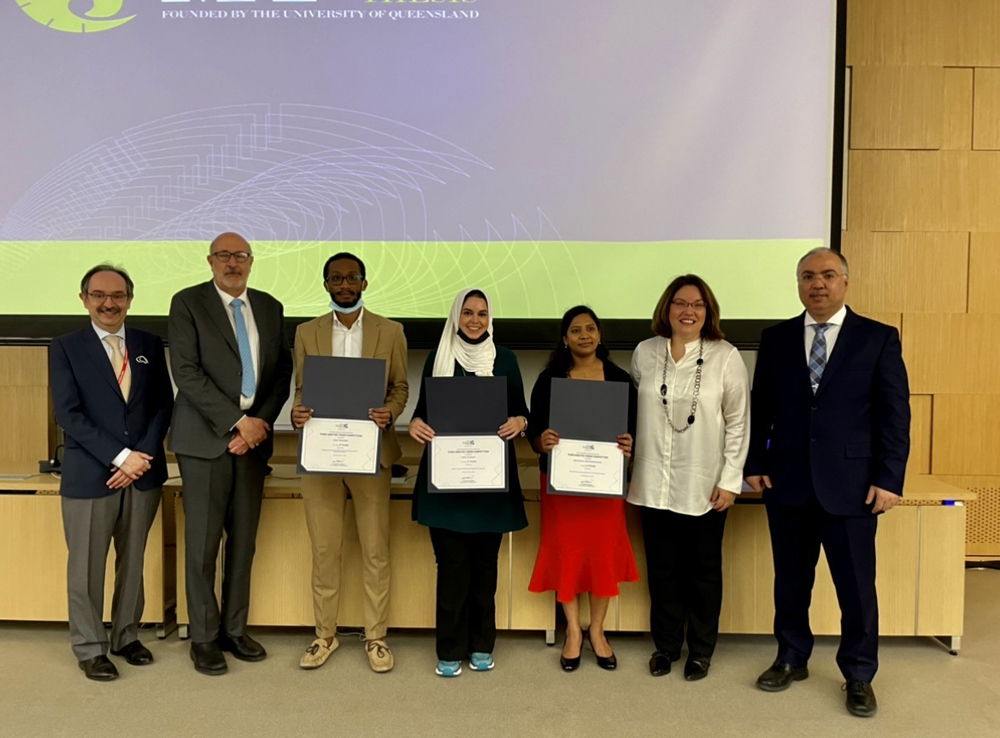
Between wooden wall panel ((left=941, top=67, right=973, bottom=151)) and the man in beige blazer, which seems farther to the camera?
wooden wall panel ((left=941, top=67, right=973, bottom=151))

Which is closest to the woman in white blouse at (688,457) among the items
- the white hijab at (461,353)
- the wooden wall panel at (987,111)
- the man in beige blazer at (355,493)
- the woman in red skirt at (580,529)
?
the woman in red skirt at (580,529)

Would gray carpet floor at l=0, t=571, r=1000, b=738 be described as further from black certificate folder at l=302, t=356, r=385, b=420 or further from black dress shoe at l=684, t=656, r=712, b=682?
black certificate folder at l=302, t=356, r=385, b=420

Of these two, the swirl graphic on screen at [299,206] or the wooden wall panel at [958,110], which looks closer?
the swirl graphic on screen at [299,206]

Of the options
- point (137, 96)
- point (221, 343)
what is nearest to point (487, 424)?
point (221, 343)

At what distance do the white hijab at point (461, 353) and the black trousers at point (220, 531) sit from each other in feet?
2.89

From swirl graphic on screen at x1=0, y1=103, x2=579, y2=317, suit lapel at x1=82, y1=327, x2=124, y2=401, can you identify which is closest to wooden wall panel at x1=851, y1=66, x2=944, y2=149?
swirl graphic on screen at x1=0, y1=103, x2=579, y2=317

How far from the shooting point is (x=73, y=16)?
379 centimetres

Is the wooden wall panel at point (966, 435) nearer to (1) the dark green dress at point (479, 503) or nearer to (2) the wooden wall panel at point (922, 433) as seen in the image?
(2) the wooden wall panel at point (922, 433)

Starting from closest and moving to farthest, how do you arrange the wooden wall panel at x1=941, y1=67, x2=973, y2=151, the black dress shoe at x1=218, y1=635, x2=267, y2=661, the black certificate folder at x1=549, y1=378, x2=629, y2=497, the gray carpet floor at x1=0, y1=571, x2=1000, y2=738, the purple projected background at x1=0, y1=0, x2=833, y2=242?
the gray carpet floor at x1=0, y1=571, x2=1000, y2=738 → the black certificate folder at x1=549, y1=378, x2=629, y2=497 → the black dress shoe at x1=218, y1=635, x2=267, y2=661 → the purple projected background at x1=0, y1=0, x2=833, y2=242 → the wooden wall panel at x1=941, y1=67, x2=973, y2=151

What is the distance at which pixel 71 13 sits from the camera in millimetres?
3785

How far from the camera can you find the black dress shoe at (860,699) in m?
2.56

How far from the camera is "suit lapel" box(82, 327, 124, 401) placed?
111 inches

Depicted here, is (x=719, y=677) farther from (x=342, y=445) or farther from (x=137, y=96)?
(x=137, y=96)

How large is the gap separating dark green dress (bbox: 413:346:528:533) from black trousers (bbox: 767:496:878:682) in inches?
39.2
